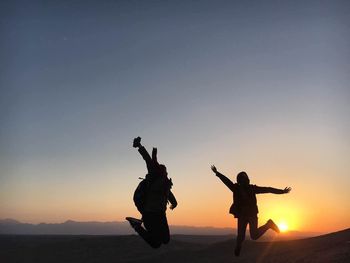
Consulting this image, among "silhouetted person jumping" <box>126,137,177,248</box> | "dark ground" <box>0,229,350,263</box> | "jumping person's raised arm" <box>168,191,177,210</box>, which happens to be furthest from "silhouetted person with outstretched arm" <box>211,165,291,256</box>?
"dark ground" <box>0,229,350,263</box>

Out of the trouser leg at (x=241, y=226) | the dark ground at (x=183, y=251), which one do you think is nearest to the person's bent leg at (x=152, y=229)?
the trouser leg at (x=241, y=226)

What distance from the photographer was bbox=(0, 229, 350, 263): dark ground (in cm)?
2092

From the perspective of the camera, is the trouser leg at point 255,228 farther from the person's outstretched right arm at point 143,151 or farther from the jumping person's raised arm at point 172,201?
the person's outstretched right arm at point 143,151

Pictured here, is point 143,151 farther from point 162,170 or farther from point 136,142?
point 162,170

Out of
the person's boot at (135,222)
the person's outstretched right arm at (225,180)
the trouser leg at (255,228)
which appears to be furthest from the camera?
the trouser leg at (255,228)

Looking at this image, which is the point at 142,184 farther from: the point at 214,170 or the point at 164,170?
the point at 214,170

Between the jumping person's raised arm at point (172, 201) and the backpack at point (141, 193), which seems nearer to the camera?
the backpack at point (141, 193)

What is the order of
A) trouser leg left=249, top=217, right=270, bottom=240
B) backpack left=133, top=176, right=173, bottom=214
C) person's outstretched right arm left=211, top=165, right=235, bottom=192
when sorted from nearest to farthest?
backpack left=133, top=176, right=173, bottom=214 → person's outstretched right arm left=211, top=165, right=235, bottom=192 → trouser leg left=249, top=217, right=270, bottom=240

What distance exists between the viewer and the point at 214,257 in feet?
105

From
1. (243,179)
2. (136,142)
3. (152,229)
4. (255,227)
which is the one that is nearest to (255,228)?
(255,227)

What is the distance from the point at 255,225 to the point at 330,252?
755 centimetres

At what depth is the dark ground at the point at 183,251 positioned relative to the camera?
824 inches

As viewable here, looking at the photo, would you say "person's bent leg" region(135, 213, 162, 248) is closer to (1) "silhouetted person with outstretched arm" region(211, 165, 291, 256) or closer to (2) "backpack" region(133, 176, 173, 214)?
(2) "backpack" region(133, 176, 173, 214)

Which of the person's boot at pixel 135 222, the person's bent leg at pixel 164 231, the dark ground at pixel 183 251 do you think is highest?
the person's boot at pixel 135 222
